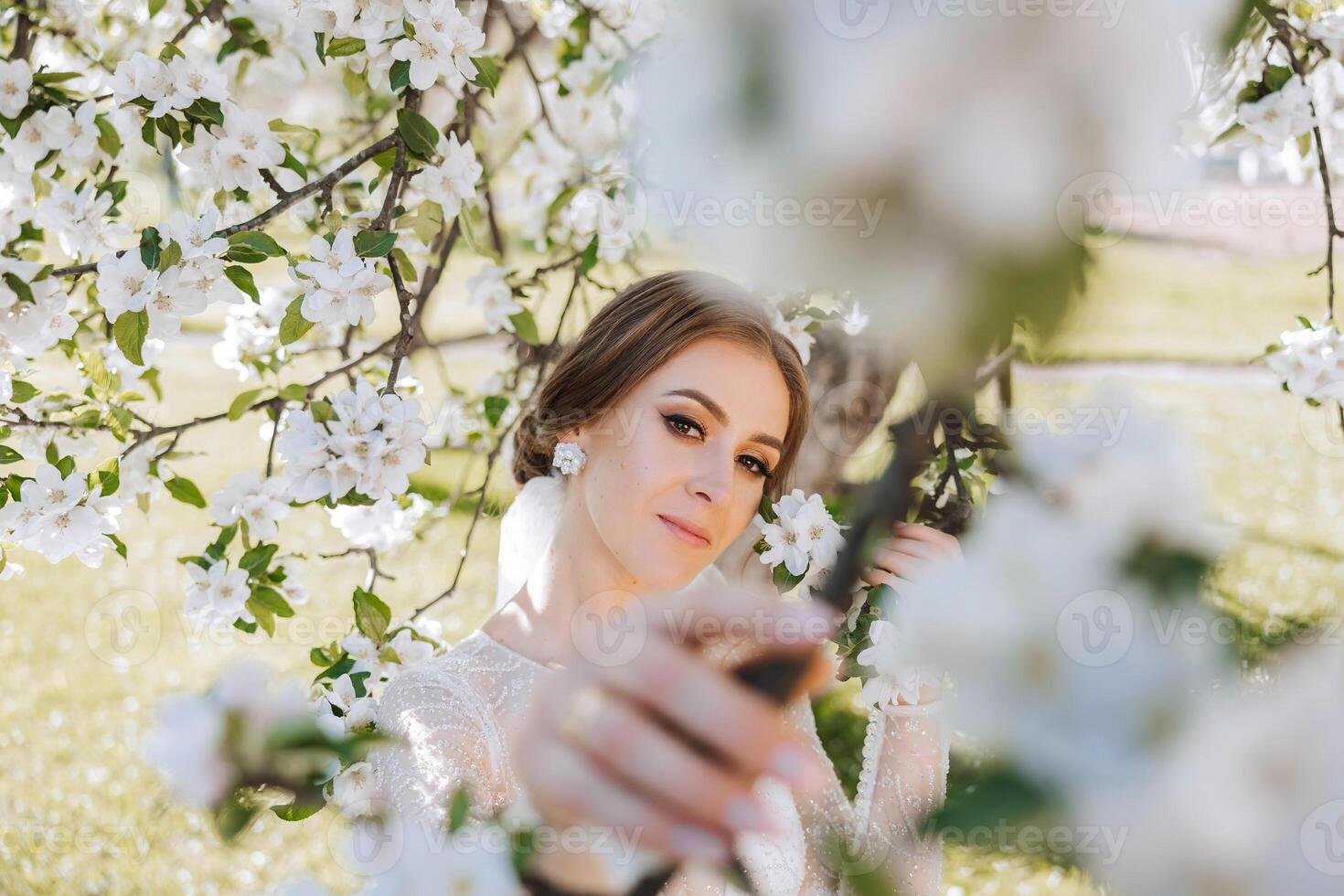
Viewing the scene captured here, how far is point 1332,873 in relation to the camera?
271mm

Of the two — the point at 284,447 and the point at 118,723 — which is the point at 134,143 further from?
the point at 118,723

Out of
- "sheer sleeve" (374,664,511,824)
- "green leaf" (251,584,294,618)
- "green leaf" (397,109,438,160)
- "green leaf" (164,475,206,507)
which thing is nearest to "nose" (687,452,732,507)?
"sheer sleeve" (374,664,511,824)

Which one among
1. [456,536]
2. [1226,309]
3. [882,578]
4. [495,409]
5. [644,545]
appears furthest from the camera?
[1226,309]

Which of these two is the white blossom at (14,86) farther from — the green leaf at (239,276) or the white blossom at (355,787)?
the white blossom at (355,787)

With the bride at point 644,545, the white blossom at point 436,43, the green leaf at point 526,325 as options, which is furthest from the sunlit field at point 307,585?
the white blossom at point 436,43

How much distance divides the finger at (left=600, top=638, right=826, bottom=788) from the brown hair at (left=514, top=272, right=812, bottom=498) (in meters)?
1.24

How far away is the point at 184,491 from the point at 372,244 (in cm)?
73

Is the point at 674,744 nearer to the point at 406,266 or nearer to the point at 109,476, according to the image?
the point at 406,266

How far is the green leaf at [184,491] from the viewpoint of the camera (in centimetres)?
166

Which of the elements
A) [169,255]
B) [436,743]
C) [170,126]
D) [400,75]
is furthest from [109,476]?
[400,75]

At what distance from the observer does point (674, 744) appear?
1.04 feet

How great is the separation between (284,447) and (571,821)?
95 centimetres

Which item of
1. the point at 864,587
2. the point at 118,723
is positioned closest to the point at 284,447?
the point at 864,587

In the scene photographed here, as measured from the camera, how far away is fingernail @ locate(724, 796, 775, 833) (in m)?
0.30
